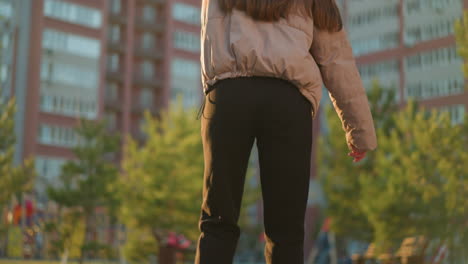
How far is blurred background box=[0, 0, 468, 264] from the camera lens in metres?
28.1

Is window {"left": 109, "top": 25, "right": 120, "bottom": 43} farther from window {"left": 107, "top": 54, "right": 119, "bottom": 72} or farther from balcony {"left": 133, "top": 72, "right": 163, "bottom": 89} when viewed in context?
balcony {"left": 133, "top": 72, "right": 163, "bottom": 89}

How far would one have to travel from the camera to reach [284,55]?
9.87 ft

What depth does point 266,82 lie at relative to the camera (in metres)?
2.99

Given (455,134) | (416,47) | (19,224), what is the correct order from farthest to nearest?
(416,47)
(19,224)
(455,134)

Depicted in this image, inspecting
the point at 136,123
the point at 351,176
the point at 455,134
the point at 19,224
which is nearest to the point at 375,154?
the point at 351,176

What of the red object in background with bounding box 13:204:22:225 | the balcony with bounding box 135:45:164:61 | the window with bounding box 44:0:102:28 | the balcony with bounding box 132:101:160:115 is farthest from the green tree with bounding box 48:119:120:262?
the balcony with bounding box 135:45:164:61

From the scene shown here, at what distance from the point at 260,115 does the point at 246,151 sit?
0.47 feet

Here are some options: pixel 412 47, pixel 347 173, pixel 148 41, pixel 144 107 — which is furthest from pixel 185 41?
pixel 347 173

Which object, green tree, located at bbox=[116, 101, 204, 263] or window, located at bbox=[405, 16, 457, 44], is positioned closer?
green tree, located at bbox=[116, 101, 204, 263]

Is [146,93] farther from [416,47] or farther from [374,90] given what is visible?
[374,90]

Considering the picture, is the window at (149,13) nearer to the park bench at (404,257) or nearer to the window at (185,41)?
the window at (185,41)

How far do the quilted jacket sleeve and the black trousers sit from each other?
33 centimetres

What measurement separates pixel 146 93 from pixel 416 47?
23.2m

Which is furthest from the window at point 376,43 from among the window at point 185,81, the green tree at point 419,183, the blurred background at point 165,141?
the green tree at point 419,183
